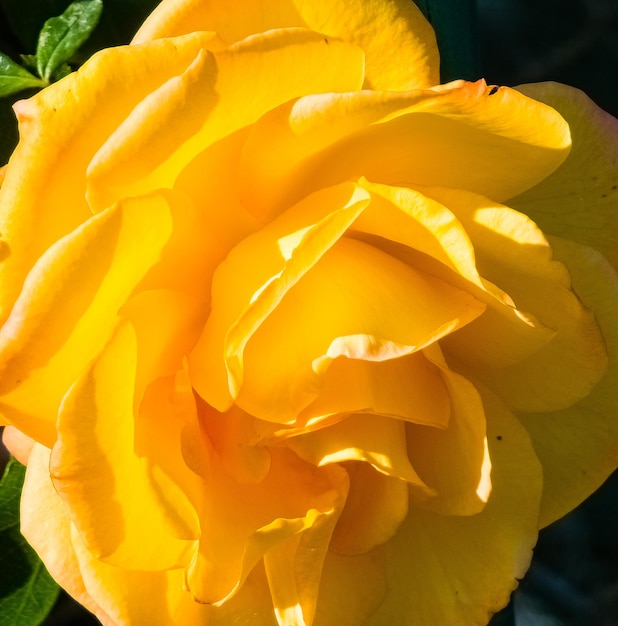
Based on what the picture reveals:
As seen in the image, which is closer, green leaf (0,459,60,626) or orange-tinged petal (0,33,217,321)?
orange-tinged petal (0,33,217,321)

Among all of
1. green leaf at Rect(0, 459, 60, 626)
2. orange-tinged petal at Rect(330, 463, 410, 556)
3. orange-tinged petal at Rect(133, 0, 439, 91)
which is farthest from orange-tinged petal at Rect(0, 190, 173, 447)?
green leaf at Rect(0, 459, 60, 626)

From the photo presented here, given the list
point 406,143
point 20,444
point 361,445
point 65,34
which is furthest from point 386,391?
point 65,34

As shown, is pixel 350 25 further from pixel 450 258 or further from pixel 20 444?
pixel 20 444

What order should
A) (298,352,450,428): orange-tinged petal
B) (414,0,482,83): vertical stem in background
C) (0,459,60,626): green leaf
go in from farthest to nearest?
(0,459,60,626): green leaf → (414,0,482,83): vertical stem in background → (298,352,450,428): orange-tinged petal

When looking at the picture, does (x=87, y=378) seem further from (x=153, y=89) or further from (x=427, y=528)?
(x=427, y=528)

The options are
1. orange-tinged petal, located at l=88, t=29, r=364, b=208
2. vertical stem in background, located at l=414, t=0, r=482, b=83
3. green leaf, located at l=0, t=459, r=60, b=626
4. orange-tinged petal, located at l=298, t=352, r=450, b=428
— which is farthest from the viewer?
green leaf, located at l=0, t=459, r=60, b=626

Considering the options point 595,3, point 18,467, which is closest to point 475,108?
point 18,467

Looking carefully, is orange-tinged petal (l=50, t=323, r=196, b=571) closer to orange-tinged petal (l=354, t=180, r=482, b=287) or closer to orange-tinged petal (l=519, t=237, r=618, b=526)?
orange-tinged petal (l=354, t=180, r=482, b=287)
